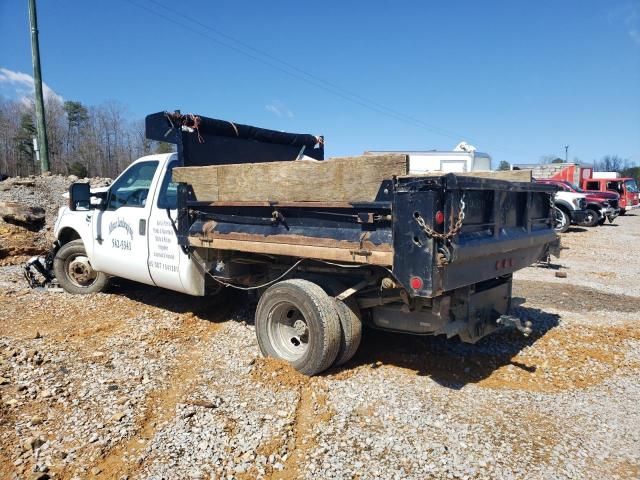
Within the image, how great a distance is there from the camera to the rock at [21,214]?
39.8ft

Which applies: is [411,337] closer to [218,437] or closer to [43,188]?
[218,437]

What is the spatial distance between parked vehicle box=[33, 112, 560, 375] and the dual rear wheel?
0.04 ft

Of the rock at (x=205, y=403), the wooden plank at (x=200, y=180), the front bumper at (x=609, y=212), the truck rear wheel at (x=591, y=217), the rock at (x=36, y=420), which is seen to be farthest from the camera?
the front bumper at (x=609, y=212)

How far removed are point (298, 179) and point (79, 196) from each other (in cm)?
367

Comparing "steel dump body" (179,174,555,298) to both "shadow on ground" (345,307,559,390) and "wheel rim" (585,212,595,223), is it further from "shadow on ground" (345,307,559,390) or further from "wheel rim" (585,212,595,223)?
"wheel rim" (585,212,595,223)

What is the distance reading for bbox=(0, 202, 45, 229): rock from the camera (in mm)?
12117

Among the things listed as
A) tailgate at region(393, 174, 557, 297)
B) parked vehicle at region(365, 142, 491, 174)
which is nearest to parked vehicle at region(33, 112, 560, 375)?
tailgate at region(393, 174, 557, 297)

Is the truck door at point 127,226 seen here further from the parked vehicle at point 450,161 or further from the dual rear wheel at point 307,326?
the parked vehicle at point 450,161

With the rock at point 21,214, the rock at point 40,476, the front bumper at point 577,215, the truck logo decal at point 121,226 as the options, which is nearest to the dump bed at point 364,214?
the truck logo decal at point 121,226

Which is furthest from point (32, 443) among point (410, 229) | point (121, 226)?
point (121, 226)

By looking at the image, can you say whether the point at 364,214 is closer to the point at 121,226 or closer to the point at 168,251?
the point at 168,251

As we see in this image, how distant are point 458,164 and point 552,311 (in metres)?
11.4

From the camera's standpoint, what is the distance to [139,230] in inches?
228

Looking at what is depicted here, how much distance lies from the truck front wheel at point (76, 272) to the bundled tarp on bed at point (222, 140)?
255 cm
